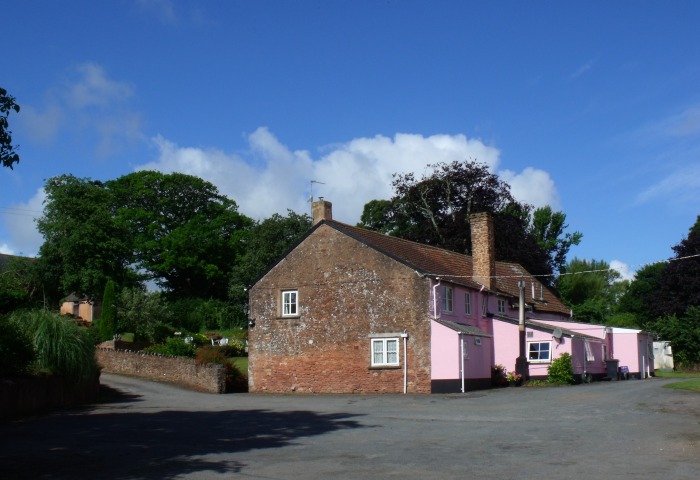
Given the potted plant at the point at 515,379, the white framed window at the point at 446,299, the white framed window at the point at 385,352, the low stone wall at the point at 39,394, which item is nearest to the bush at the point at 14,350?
the low stone wall at the point at 39,394

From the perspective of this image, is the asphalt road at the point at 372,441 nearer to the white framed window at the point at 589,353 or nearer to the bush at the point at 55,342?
the bush at the point at 55,342

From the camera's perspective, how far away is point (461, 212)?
5912 centimetres

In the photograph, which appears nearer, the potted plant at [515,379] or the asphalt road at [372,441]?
the asphalt road at [372,441]

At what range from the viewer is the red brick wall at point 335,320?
33156mm

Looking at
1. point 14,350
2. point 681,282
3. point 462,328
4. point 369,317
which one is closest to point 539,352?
point 462,328

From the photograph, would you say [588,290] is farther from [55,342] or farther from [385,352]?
[55,342]

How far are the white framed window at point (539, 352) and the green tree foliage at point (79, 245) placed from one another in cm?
3328

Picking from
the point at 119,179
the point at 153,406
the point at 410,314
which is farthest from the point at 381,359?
the point at 119,179

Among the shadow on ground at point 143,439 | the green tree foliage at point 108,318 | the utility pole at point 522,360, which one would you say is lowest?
the shadow on ground at point 143,439

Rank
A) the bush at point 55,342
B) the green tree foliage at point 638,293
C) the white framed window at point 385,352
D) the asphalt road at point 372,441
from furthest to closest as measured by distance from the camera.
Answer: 1. the green tree foliage at point 638,293
2. the white framed window at point 385,352
3. the bush at point 55,342
4. the asphalt road at point 372,441

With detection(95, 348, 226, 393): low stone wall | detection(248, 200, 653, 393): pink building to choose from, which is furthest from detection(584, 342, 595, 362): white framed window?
detection(95, 348, 226, 393): low stone wall

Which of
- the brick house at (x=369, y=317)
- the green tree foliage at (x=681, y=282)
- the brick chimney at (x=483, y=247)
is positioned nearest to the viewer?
the brick house at (x=369, y=317)

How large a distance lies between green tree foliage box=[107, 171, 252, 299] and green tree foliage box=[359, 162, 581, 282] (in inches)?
709

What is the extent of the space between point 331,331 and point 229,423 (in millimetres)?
16236
